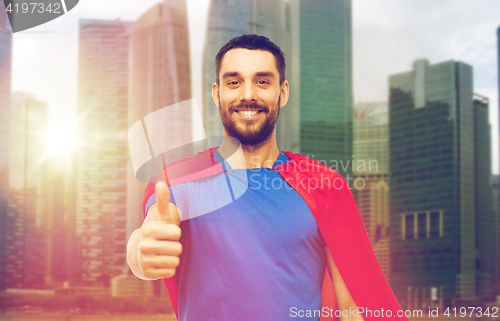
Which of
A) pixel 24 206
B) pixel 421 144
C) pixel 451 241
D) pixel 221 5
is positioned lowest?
pixel 451 241

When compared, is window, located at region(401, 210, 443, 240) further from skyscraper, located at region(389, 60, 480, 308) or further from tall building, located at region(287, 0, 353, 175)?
tall building, located at region(287, 0, 353, 175)

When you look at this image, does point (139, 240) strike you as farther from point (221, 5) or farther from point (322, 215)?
point (221, 5)

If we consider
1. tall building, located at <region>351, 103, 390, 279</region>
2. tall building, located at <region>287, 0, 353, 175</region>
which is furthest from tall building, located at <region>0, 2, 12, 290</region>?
tall building, located at <region>351, 103, 390, 279</region>

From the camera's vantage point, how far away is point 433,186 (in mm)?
151000

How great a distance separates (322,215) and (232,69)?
4.35 feet

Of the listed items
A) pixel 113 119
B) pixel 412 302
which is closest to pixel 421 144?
pixel 412 302

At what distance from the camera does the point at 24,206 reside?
15850 cm

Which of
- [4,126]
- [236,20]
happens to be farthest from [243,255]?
[4,126]

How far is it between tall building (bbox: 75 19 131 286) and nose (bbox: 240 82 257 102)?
14203 cm

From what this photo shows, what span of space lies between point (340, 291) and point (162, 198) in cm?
185

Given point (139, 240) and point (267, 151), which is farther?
point (267, 151)

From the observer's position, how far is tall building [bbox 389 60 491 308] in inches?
5827

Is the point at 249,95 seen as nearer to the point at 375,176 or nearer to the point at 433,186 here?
the point at 433,186

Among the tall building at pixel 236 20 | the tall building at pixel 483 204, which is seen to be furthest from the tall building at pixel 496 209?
the tall building at pixel 236 20
